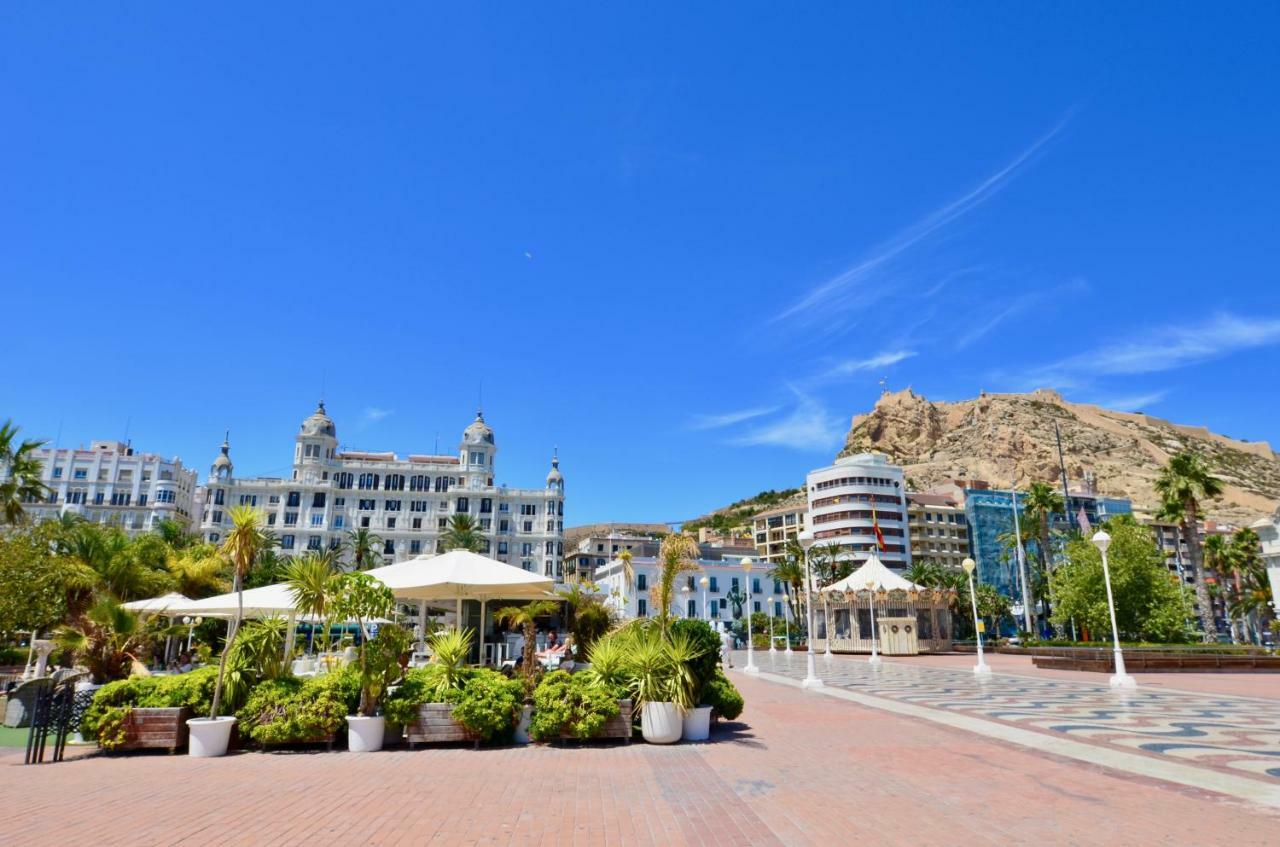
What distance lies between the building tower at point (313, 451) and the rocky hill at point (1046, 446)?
11819cm

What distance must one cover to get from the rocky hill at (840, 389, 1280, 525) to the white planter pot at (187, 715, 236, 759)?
156 m

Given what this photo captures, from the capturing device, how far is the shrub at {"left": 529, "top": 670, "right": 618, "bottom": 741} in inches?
391

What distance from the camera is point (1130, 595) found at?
39719mm

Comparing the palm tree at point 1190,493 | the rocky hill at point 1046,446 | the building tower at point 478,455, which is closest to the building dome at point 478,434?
the building tower at point 478,455

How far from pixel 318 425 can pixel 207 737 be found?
7809 centimetres

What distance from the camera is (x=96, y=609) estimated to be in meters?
12.0

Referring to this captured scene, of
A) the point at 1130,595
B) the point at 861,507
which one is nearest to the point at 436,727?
the point at 1130,595

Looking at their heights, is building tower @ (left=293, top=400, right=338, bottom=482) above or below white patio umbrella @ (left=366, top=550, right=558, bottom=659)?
above

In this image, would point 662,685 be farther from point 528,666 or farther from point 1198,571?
point 1198,571

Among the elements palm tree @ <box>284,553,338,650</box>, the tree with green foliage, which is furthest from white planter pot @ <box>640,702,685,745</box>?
the tree with green foliage

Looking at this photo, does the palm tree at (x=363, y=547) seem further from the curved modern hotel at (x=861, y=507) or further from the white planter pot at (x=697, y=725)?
the white planter pot at (x=697, y=725)

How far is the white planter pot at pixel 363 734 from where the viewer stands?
978cm

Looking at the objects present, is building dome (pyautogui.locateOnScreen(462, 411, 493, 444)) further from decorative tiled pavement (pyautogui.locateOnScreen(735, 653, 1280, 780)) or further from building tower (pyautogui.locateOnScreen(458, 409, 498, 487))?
decorative tiled pavement (pyautogui.locateOnScreen(735, 653, 1280, 780))

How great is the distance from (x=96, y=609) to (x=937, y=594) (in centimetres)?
4214
